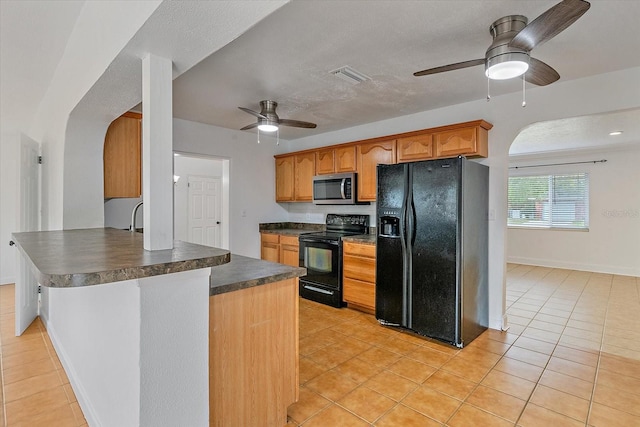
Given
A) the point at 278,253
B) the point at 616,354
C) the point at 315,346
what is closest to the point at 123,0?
the point at 315,346

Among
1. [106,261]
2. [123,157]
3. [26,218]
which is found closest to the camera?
[106,261]

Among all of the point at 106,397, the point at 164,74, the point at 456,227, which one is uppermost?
the point at 164,74

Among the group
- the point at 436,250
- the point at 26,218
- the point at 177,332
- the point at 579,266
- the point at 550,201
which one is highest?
the point at 550,201

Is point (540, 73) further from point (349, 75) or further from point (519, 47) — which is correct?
point (349, 75)

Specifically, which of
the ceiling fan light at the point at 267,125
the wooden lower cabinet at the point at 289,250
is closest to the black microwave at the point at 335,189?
the wooden lower cabinet at the point at 289,250

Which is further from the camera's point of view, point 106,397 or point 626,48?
point 626,48

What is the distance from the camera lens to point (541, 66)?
6.42 feet

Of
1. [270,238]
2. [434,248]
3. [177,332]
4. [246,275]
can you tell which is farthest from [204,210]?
[177,332]

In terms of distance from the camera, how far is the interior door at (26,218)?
2986 mm

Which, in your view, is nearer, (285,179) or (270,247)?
(270,247)

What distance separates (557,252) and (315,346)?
6.02m

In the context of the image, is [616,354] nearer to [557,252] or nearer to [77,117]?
[557,252]

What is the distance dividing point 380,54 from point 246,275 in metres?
1.87

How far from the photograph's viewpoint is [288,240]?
4.64m
